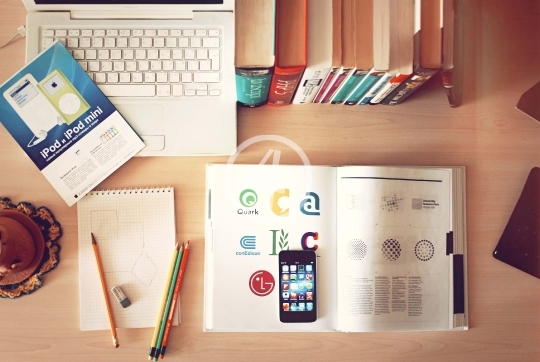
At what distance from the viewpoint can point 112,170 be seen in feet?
2.40

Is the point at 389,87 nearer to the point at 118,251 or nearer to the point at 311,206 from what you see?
the point at 311,206

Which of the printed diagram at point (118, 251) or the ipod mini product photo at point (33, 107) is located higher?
the ipod mini product photo at point (33, 107)

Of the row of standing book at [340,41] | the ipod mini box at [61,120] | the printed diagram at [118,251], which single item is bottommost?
the printed diagram at [118,251]

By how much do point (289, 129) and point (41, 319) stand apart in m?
0.51

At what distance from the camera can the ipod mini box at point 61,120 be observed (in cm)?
72

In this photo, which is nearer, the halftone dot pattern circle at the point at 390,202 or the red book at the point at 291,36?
the red book at the point at 291,36

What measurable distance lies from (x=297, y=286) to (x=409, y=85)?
357 mm

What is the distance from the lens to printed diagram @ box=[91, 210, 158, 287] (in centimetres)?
74

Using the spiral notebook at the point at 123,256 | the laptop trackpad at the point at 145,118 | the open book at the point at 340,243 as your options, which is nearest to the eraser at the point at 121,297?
the spiral notebook at the point at 123,256

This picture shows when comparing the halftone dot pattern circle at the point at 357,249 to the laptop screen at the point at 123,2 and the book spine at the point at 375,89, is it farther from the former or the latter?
the laptop screen at the point at 123,2

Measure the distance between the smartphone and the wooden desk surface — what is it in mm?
52

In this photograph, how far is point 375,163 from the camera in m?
0.77

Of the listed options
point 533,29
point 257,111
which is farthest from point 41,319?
point 533,29

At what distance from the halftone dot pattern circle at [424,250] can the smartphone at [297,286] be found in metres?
0.17
